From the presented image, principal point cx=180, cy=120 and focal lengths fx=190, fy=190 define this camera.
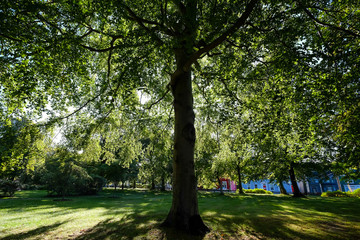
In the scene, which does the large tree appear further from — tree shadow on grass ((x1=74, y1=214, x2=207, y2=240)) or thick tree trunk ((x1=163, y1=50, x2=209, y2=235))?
tree shadow on grass ((x1=74, y1=214, x2=207, y2=240))

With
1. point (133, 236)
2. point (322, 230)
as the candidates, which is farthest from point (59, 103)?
point (322, 230)

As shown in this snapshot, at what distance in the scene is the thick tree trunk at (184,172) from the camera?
19.8ft

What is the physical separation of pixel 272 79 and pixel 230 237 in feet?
22.0

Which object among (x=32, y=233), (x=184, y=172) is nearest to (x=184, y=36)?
(x=184, y=172)

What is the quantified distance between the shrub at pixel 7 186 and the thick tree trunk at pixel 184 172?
81.7ft

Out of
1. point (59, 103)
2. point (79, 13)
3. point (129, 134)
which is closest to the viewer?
point (79, 13)

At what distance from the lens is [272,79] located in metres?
8.66

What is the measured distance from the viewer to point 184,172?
6.38m

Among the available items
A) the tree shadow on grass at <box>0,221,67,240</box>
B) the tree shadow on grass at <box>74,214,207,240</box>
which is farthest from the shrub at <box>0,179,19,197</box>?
the tree shadow on grass at <box>74,214,207,240</box>

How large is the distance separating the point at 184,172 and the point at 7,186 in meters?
26.0

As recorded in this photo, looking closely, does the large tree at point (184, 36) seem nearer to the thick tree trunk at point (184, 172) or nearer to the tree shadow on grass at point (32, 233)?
the thick tree trunk at point (184, 172)

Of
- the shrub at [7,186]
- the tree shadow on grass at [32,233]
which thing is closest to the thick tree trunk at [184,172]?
the tree shadow on grass at [32,233]

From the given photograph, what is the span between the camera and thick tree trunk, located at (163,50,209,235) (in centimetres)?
604

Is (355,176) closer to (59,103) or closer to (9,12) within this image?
(9,12)
